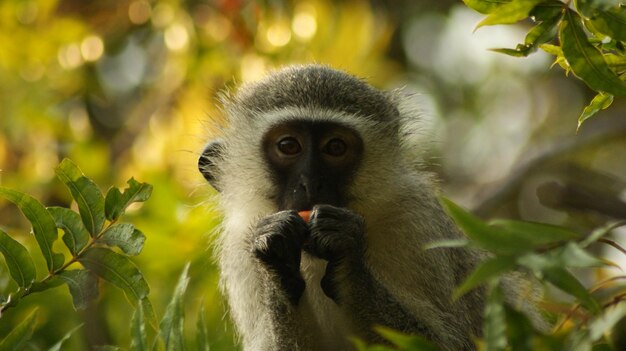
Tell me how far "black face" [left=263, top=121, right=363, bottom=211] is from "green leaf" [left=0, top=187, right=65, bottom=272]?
1.49 metres

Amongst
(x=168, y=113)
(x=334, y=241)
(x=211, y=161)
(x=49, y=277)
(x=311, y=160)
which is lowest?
(x=49, y=277)

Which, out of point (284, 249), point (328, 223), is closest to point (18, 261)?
point (284, 249)

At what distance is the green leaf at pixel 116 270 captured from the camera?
3.74m

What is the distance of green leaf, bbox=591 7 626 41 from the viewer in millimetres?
2826

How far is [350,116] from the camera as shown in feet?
18.2

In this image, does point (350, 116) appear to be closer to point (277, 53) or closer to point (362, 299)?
point (362, 299)

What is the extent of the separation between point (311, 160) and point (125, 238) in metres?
1.61

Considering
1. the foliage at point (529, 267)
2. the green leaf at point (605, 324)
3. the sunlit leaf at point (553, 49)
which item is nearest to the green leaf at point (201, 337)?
the foliage at point (529, 267)

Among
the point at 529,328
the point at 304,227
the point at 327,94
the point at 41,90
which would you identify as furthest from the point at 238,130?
the point at 529,328

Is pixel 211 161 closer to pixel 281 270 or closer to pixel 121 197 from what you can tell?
pixel 281 270

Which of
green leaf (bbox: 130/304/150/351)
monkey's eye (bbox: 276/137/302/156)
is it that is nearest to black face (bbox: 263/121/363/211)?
monkey's eye (bbox: 276/137/302/156)

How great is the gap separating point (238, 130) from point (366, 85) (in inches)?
34.6

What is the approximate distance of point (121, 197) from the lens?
382 cm

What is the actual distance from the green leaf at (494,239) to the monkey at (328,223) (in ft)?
6.04
